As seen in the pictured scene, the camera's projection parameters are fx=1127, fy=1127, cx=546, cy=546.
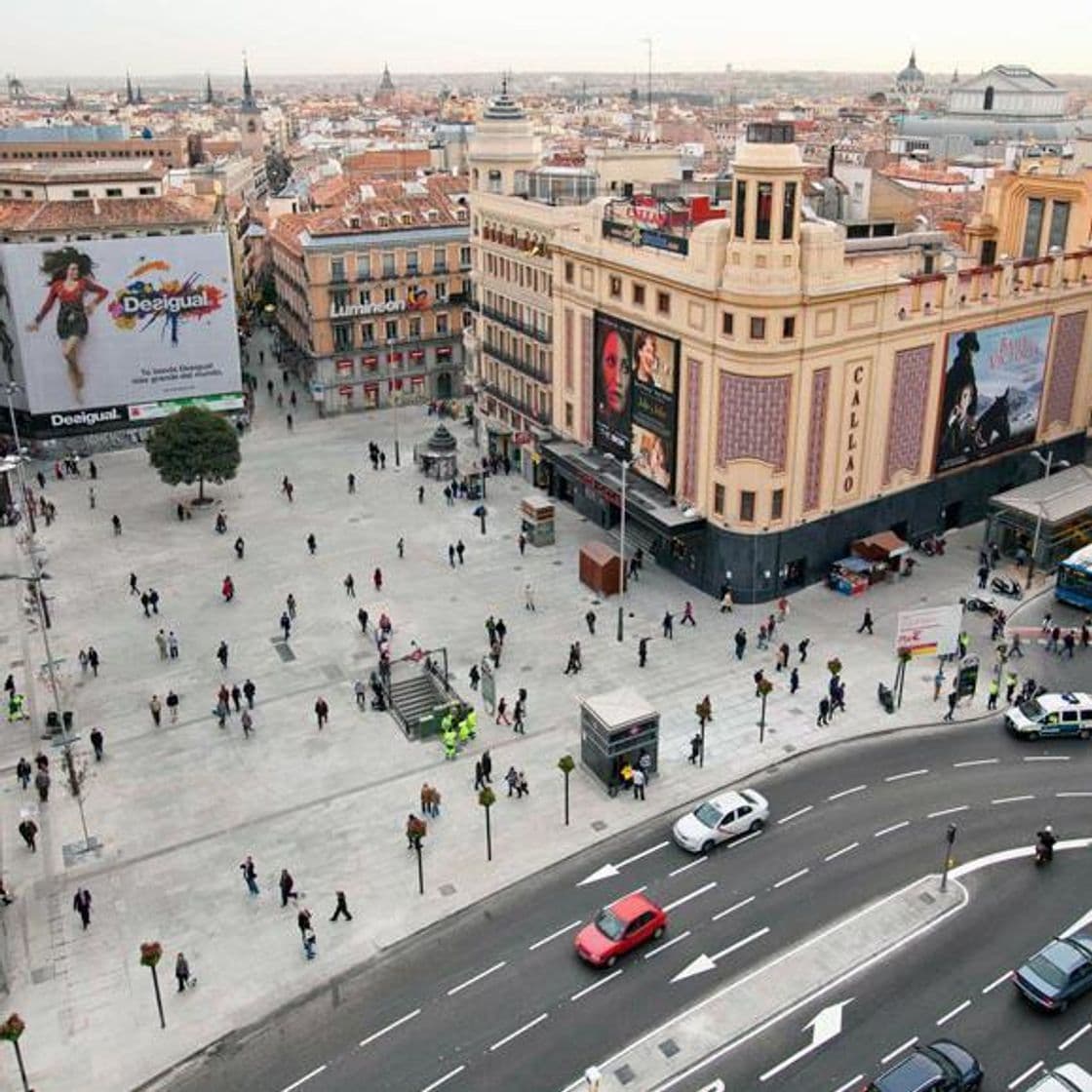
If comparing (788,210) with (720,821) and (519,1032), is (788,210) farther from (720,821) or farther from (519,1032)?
(519,1032)

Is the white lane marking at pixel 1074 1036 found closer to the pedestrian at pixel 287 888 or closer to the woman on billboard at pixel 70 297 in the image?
the pedestrian at pixel 287 888

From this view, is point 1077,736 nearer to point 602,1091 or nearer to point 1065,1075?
point 1065,1075

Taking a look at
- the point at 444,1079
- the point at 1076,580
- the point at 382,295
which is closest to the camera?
the point at 444,1079

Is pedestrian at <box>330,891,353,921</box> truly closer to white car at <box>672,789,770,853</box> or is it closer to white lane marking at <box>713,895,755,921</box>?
white car at <box>672,789,770,853</box>

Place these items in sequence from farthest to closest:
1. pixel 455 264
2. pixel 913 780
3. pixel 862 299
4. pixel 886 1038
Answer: pixel 455 264
pixel 862 299
pixel 913 780
pixel 886 1038

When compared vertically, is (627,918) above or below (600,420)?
below

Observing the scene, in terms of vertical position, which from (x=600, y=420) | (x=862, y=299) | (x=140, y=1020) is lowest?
(x=140, y=1020)

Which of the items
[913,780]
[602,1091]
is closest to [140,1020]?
[602,1091]

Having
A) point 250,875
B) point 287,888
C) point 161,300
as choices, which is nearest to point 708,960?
point 287,888
